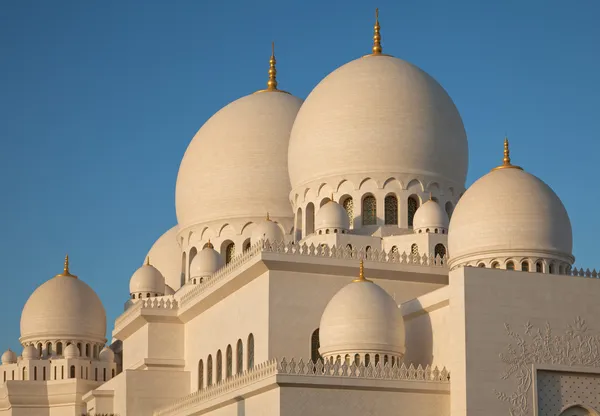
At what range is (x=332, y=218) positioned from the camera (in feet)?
99.6

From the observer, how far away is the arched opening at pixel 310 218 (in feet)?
107

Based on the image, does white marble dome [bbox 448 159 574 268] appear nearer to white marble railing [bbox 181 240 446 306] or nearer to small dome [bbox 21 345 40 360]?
white marble railing [bbox 181 240 446 306]

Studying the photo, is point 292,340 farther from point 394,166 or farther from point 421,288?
point 394,166

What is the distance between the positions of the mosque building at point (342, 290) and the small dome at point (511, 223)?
0.04m

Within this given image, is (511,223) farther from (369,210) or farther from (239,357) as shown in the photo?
(239,357)

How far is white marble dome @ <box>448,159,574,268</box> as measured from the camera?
2698 centimetres

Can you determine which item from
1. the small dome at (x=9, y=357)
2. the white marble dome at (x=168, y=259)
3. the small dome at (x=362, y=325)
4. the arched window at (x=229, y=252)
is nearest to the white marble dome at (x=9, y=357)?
the small dome at (x=9, y=357)

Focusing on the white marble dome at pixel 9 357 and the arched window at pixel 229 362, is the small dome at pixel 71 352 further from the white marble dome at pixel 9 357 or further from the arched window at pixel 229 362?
the arched window at pixel 229 362

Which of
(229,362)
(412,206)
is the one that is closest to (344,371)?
(229,362)

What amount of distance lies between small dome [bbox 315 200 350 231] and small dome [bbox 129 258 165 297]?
8818mm

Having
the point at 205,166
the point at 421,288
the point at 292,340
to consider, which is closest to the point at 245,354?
the point at 292,340

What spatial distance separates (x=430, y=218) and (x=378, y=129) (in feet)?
9.72

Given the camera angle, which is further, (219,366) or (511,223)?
(219,366)

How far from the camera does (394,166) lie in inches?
1261
